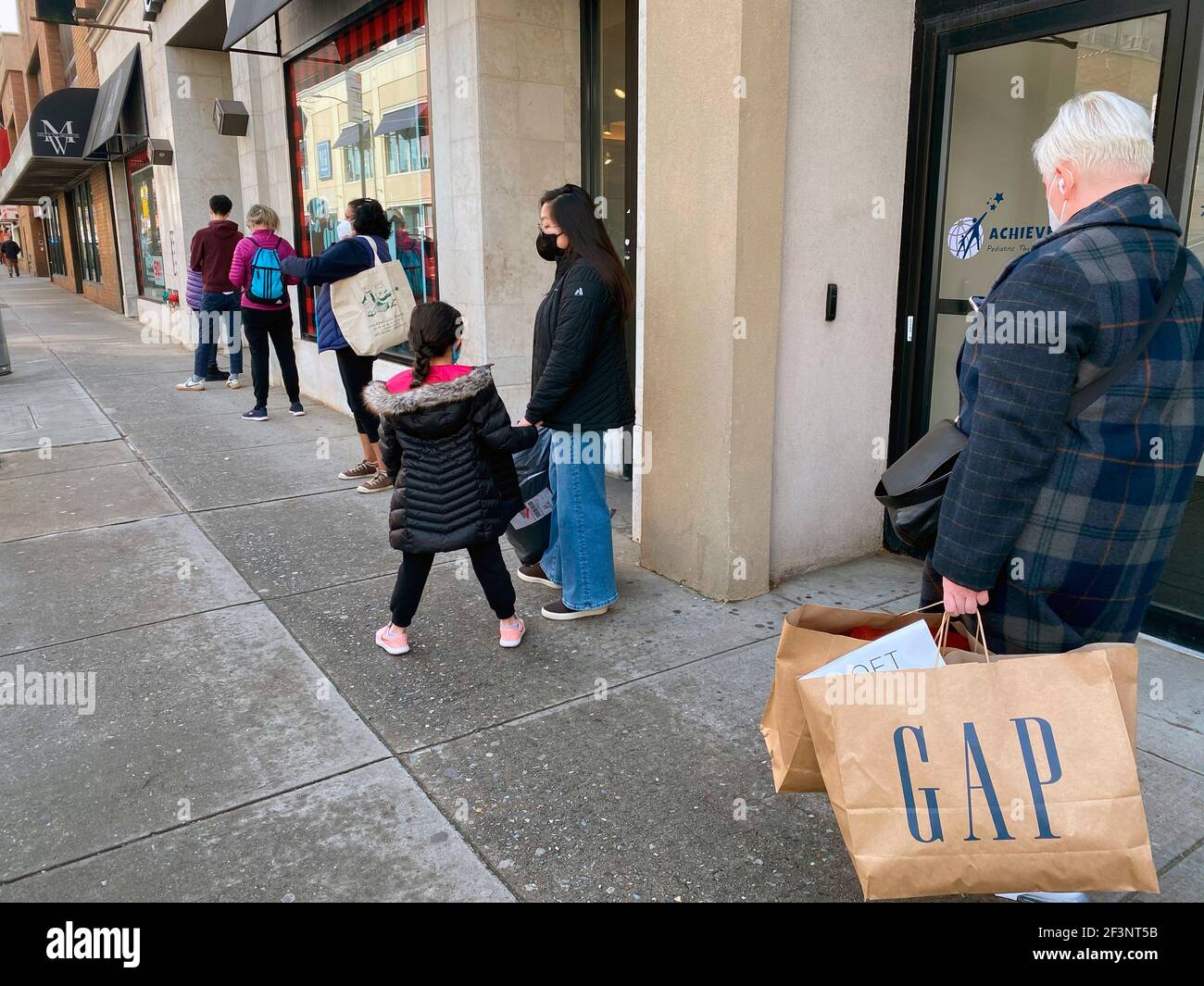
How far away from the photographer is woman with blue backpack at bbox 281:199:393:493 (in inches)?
247

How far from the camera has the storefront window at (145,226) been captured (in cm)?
1703

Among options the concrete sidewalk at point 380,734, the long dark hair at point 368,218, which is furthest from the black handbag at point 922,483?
the long dark hair at point 368,218

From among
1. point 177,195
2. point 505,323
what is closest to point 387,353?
point 505,323

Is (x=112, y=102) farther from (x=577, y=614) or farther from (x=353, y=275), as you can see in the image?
(x=577, y=614)

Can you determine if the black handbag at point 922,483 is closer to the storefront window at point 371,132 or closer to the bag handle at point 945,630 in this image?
the bag handle at point 945,630

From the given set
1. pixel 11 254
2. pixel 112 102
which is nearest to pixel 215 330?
pixel 112 102

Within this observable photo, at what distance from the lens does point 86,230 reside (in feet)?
89.5

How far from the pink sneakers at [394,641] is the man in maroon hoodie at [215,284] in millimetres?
6740

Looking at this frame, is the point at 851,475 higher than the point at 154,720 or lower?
higher

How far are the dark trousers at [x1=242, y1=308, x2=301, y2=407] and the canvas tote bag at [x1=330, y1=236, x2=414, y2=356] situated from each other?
250cm
